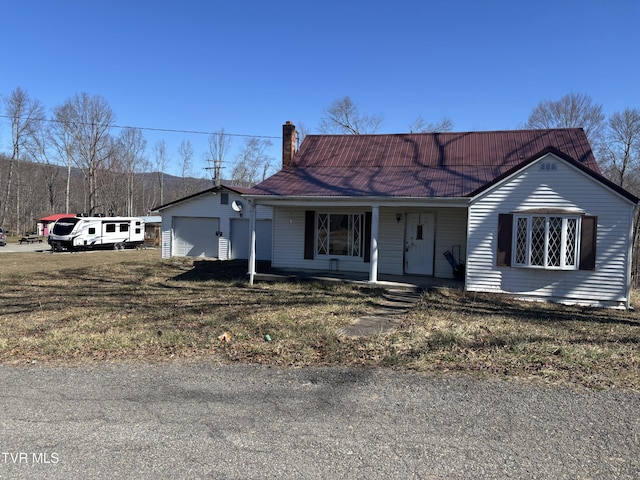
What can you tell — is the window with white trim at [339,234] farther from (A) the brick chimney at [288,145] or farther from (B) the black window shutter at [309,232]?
(A) the brick chimney at [288,145]

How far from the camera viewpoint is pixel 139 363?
5.77 meters

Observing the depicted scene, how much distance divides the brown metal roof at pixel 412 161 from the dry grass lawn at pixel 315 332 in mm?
2912

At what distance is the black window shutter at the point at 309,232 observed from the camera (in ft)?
48.7

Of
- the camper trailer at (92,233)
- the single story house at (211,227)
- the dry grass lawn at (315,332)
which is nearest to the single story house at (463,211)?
the dry grass lawn at (315,332)

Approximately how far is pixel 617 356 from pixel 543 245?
17.1 ft

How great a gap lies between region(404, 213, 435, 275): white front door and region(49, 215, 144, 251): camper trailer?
23681 mm

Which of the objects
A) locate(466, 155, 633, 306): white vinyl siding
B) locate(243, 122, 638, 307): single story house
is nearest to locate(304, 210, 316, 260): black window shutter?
locate(243, 122, 638, 307): single story house

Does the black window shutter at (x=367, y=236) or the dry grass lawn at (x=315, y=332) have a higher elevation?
the black window shutter at (x=367, y=236)

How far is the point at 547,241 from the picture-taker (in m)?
10.9

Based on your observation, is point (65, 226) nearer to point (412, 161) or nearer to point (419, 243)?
point (412, 161)

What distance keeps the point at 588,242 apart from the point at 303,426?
31.1 ft

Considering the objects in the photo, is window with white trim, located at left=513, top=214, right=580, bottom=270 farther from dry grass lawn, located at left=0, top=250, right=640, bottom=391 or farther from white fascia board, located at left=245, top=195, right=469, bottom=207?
white fascia board, located at left=245, top=195, right=469, bottom=207

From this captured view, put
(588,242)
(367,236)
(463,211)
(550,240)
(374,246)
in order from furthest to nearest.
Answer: (367,236)
(463,211)
(374,246)
(550,240)
(588,242)

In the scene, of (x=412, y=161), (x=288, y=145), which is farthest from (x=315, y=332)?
(x=288, y=145)
